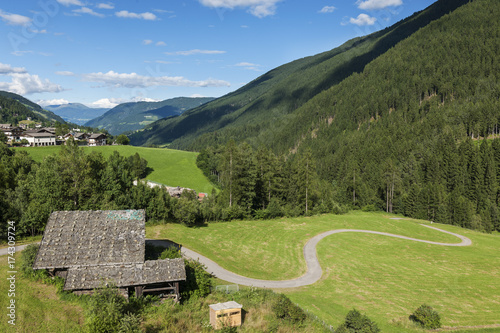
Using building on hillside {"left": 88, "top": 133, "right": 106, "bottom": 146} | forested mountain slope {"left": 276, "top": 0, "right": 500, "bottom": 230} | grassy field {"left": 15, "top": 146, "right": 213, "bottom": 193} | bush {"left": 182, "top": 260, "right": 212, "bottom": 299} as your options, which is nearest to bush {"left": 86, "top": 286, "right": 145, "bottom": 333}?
bush {"left": 182, "top": 260, "right": 212, "bottom": 299}

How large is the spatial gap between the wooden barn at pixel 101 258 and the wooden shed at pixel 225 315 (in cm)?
499

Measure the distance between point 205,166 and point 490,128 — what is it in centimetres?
13902

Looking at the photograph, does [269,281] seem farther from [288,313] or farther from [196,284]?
[288,313]

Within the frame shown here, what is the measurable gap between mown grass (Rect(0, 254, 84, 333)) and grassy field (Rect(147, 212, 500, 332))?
2221cm

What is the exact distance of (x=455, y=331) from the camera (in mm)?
30062

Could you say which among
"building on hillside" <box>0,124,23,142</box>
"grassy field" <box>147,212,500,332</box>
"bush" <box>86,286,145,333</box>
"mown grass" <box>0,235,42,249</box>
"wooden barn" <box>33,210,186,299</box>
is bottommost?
"grassy field" <box>147,212,500,332</box>

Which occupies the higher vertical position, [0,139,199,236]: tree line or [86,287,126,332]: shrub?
[0,139,199,236]: tree line

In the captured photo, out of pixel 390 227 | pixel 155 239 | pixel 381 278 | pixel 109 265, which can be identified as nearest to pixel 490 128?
pixel 390 227

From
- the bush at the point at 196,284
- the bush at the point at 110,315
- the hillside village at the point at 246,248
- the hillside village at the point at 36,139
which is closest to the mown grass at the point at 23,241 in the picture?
the hillside village at the point at 246,248

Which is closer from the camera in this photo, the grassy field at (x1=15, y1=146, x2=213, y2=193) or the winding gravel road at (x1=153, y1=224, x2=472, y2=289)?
the winding gravel road at (x1=153, y1=224, x2=472, y2=289)

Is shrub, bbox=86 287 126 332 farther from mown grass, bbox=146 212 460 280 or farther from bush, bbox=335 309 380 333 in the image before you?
mown grass, bbox=146 212 460 280

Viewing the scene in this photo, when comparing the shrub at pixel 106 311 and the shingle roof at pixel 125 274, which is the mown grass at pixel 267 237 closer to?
the shingle roof at pixel 125 274

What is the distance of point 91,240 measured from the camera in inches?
1116

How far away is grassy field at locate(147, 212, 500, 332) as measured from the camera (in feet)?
112
